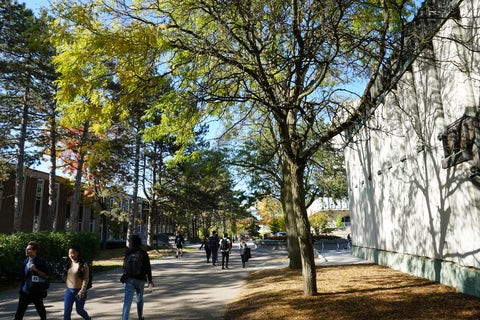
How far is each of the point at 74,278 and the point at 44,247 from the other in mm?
9261

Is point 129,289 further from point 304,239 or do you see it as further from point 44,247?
point 44,247

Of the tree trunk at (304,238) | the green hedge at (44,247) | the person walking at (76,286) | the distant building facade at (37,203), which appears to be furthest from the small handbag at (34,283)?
the distant building facade at (37,203)

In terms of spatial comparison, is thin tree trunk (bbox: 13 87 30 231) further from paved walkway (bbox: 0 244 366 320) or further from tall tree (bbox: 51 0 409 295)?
tall tree (bbox: 51 0 409 295)

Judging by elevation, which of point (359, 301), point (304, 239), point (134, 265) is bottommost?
point (359, 301)

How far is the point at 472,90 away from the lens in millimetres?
8023

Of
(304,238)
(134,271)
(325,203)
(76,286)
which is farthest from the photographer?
(325,203)

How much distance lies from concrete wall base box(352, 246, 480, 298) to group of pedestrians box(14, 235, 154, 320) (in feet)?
22.1

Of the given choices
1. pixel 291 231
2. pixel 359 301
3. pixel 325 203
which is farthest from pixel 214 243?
pixel 325 203

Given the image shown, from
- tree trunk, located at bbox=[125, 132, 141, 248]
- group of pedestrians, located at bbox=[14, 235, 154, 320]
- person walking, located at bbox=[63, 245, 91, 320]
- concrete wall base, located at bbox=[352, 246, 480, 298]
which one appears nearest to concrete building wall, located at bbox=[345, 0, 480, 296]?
concrete wall base, located at bbox=[352, 246, 480, 298]

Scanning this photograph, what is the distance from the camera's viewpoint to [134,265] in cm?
682

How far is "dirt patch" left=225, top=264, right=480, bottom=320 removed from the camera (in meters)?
6.68

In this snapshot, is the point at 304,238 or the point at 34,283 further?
the point at 304,238

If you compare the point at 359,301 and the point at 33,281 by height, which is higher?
the point at 33,281

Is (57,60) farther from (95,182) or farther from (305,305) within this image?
(95,182)
